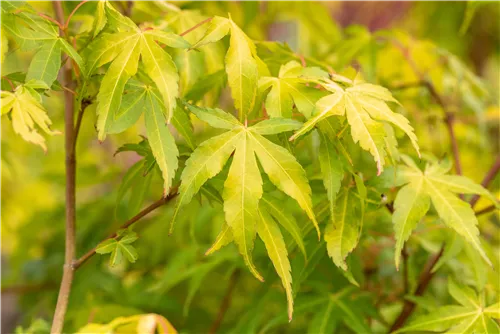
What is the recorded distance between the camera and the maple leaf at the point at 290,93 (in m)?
0.70

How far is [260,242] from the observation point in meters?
0.92

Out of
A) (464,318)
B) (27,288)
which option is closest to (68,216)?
(464,318)

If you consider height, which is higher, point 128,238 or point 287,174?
point 287,174

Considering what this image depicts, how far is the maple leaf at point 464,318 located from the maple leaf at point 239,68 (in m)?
0.39

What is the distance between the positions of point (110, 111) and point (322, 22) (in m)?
1.12

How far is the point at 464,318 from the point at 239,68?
470 mm

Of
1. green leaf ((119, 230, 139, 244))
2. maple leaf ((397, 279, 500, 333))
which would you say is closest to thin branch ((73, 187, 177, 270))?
green leaf ((119, 230, 139, 244))

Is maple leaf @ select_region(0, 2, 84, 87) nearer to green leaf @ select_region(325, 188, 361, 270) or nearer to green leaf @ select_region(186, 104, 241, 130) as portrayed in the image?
green leaf @ select_region(186, 104, 241, 130)

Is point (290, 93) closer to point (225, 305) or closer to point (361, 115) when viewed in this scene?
point (361, 115)

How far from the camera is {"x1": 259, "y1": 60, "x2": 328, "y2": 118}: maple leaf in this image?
0.70 metres

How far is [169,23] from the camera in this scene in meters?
0.96

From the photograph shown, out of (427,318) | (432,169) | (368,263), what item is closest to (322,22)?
(368,263)

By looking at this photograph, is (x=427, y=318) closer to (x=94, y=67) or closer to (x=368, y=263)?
(x=368, y=263)

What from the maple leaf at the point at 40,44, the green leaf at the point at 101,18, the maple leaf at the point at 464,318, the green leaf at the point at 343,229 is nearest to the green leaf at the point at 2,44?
the maple leaf at the point at 40,44
